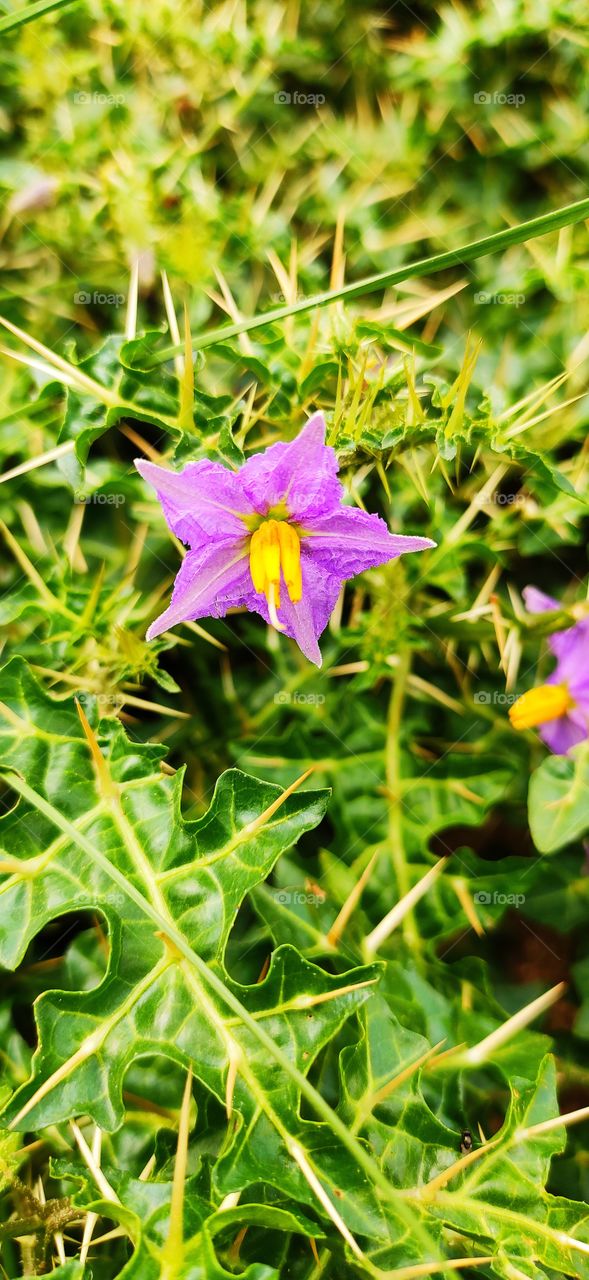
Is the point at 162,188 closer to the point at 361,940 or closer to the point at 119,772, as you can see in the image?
the point at 119,772

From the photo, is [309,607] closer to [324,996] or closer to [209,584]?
[209,584]

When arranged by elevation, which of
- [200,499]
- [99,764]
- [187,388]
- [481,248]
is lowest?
[99,764]

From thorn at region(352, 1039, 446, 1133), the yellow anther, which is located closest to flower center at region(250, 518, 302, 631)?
the yellow anther

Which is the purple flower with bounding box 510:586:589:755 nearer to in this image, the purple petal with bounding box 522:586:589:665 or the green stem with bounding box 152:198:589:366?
the purple petal with bounding box 522:586:589:665

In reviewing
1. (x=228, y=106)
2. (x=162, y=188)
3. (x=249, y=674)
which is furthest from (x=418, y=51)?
(x=249, y=674)

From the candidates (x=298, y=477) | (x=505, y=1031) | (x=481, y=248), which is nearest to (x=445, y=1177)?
(x=505, y=1031)

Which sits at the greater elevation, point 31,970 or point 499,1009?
point 31,970
